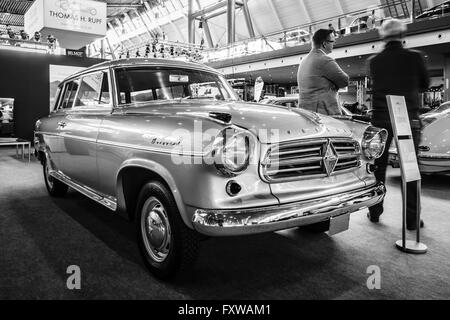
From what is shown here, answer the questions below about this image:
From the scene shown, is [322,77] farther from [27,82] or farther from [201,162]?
[27,82]

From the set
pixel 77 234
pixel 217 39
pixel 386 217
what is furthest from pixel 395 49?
pixel 217 39

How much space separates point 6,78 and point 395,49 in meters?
13.9

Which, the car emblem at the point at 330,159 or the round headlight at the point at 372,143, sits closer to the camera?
the car emblem at the point at 330,159

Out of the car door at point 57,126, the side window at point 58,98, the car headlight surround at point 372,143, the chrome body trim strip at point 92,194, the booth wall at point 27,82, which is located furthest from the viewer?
the booth wall at point 27,82

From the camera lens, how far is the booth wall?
44.8 feet

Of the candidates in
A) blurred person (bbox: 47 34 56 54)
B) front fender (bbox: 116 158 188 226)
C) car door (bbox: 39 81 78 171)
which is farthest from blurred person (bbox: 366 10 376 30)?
front fender (bbox: 116 158 188 226)

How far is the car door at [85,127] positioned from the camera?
10.6 ft

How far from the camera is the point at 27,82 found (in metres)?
14.1

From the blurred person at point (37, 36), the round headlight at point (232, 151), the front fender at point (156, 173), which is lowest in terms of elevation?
the front fender at point (156, 173)

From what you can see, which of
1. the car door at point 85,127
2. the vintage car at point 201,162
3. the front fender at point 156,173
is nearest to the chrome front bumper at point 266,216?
the vintage car at point 201,162

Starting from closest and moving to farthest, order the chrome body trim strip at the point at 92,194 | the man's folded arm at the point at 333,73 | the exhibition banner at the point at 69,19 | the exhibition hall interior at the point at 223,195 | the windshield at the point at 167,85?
the exhibition hall interior at the point at 223,195 < the chrome body trim strip at the point at 92,194 < the windshield at the point at 167,85 < the man's folded arm at the point at 333,73 < the exhibition banner at the point at 69,19

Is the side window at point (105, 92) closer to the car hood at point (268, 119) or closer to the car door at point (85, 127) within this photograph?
the car door at point (85, 127)

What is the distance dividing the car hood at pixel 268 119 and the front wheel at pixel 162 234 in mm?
555
